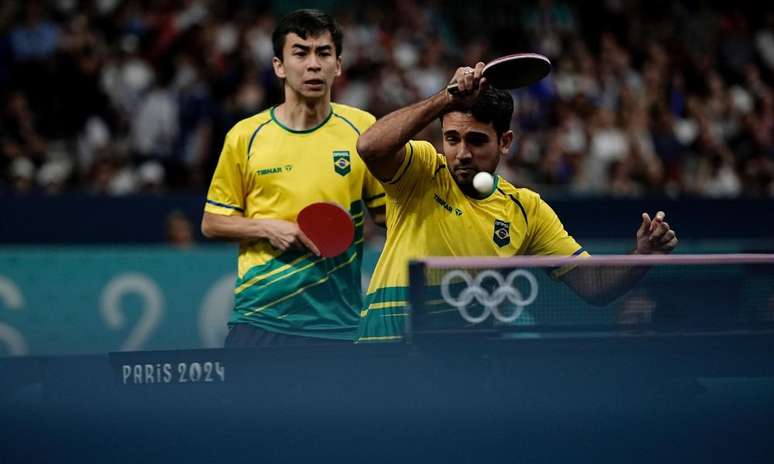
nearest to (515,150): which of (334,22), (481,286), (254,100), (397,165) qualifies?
(254,100)

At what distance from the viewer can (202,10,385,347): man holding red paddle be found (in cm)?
529

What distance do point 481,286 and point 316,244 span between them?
1740 millimetres

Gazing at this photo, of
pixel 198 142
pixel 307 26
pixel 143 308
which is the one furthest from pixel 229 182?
pixel 198 142

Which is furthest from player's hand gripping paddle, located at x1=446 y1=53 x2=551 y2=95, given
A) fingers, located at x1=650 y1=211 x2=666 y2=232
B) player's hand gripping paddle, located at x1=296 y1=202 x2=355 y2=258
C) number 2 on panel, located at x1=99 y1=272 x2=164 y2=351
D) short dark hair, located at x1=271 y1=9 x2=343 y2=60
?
number 2 on panel, located at x1=99 y1=272 x2=164 y2=351

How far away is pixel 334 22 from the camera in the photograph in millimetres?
5441

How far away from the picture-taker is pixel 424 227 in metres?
4.48

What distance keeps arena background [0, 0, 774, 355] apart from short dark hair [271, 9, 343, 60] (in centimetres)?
540

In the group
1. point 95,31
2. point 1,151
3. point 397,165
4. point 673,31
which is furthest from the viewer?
point 673,31

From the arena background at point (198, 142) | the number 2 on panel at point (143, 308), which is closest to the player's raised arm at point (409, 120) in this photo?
the arena background at point (198, 142)

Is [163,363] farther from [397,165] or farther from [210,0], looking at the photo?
[210,0]

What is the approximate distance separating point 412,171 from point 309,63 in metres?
1.13

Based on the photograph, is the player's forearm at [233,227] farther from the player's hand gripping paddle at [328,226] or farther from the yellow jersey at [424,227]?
the yellow jersey at [424,227]

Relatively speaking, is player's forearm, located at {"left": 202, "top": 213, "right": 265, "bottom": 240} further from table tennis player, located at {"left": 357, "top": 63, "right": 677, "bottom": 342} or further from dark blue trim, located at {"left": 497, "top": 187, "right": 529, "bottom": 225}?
dark blue trim, located at {"left": 497, "top": 187, "right": 529, "bottom": 225}

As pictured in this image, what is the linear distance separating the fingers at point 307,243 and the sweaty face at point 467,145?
88cm
